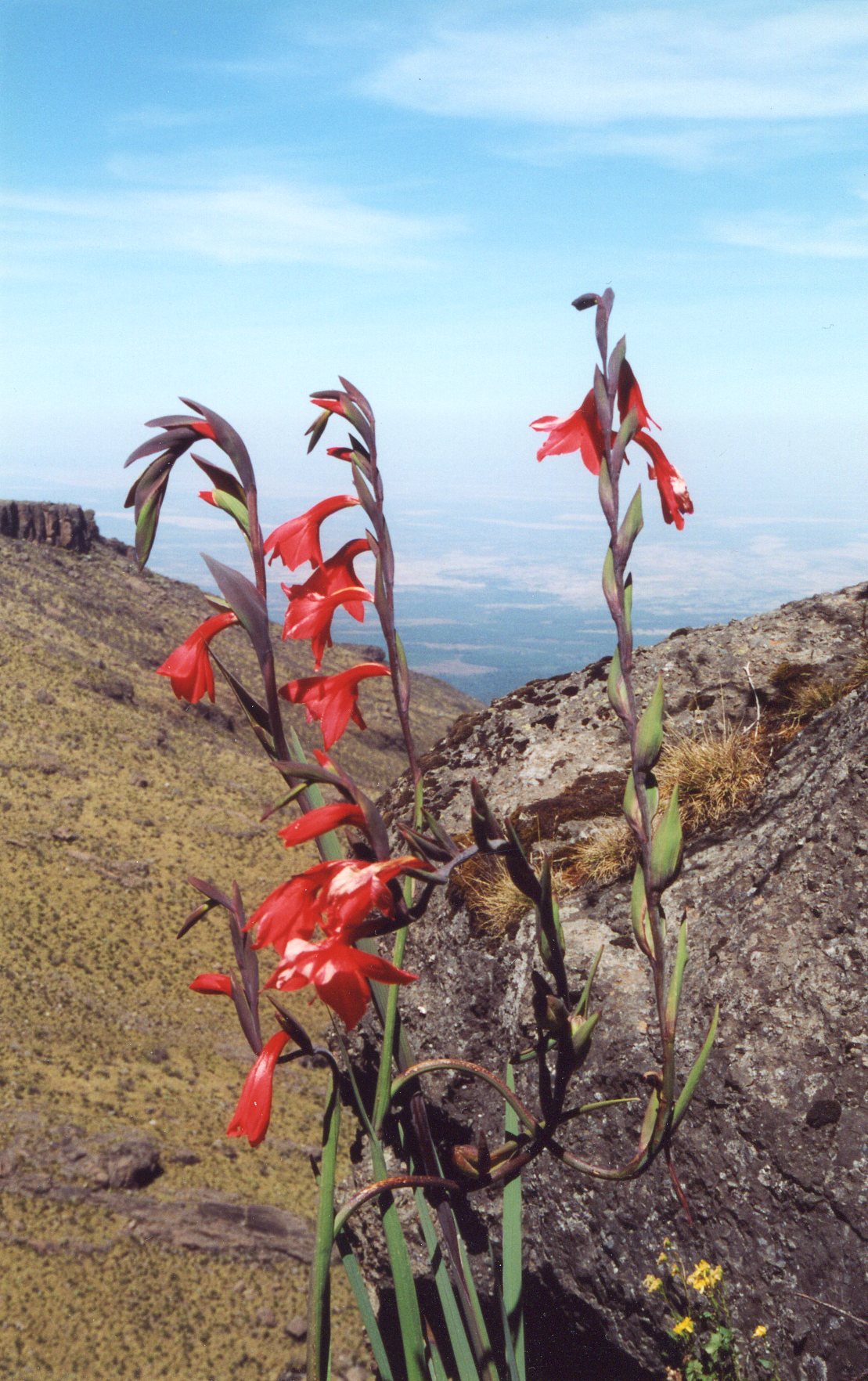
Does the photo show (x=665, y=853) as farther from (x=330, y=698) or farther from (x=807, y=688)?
(x=807, y=688)

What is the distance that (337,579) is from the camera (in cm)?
189

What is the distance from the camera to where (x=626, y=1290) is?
146 inches

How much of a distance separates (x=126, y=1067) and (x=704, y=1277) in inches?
1026

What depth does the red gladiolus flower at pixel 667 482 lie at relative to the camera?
1630mm

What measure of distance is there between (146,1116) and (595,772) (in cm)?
2303

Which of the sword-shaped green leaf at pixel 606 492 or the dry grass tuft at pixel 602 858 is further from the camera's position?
the dry grass tuft at pixel 602 858

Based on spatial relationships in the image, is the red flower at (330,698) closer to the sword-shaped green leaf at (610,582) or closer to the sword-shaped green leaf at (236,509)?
the sword-shaped green leaf at (236,509)

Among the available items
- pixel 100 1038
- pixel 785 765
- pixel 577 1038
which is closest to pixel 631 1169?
pixel 577 1038

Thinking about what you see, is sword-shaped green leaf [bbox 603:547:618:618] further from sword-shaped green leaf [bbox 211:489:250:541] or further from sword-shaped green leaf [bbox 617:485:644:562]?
sword-shaped green leaf [bbox 211:489:250:541]

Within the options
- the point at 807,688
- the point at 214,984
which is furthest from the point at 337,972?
the point at 807,688

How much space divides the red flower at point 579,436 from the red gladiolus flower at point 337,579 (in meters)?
0.40

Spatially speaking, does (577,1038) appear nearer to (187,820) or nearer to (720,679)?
(720,679)

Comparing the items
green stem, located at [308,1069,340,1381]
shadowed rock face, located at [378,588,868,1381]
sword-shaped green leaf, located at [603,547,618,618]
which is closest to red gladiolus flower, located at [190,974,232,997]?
green stem, located at [308,1069,340,1381]

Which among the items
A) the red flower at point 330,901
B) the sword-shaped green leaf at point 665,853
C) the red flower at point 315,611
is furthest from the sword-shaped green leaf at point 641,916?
the red flower at point 315,611
